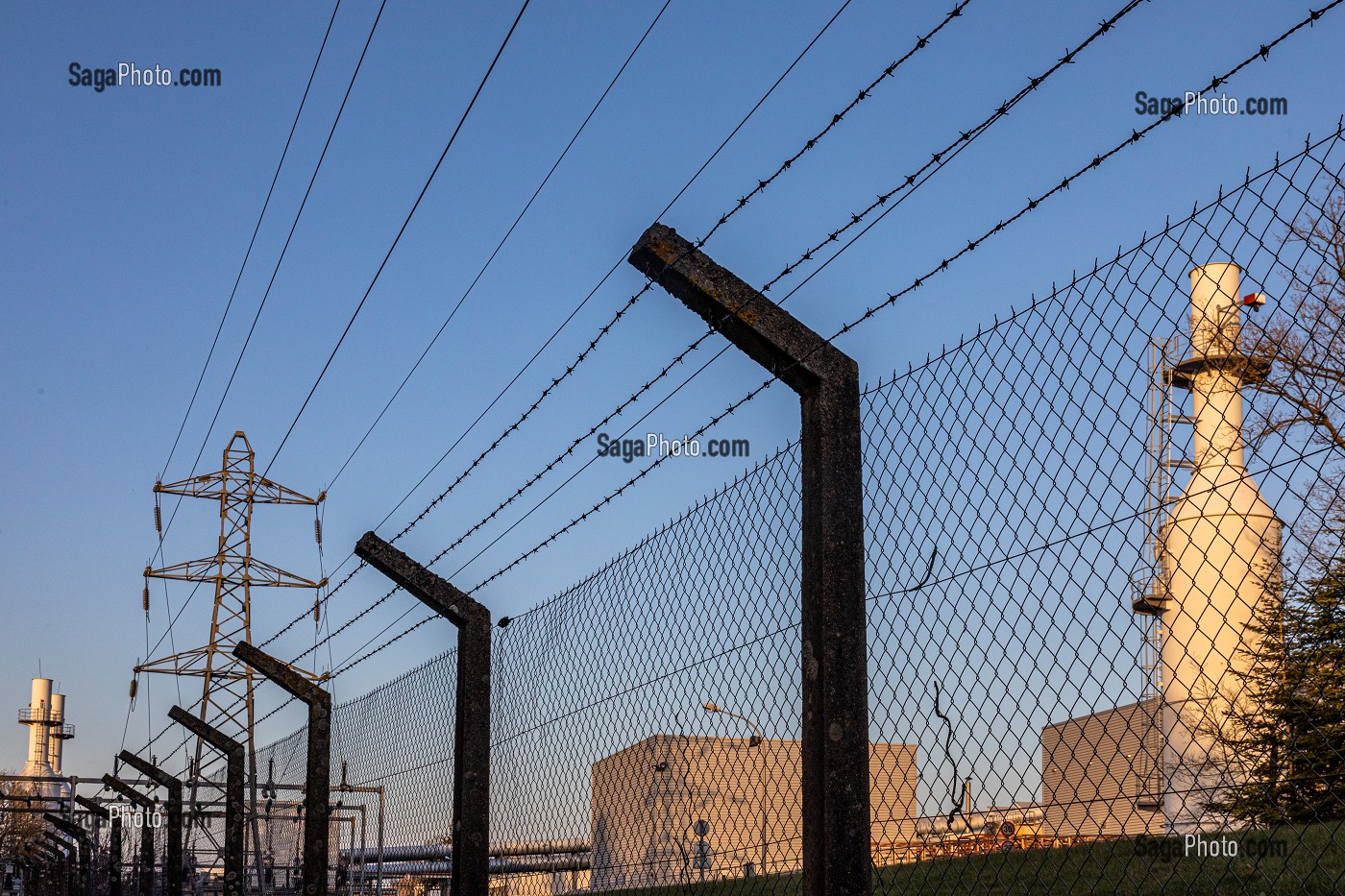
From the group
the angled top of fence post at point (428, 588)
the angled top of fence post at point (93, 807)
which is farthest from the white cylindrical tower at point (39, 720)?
the angled top of fence post at point (428, 588)

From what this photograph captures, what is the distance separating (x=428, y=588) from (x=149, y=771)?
14798 millimetres

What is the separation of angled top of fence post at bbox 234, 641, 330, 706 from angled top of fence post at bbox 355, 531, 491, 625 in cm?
376

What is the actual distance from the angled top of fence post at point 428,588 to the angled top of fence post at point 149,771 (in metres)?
14.0

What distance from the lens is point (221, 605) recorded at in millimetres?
29203

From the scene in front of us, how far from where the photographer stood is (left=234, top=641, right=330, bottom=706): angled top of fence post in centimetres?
1259

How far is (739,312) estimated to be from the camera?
493cm

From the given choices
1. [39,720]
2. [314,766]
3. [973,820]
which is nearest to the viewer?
[973,820]

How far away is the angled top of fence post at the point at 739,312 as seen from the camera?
4809 mm

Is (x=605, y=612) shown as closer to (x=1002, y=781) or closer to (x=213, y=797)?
Result: (x=1002, y=781)

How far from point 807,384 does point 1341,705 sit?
193 centimetres

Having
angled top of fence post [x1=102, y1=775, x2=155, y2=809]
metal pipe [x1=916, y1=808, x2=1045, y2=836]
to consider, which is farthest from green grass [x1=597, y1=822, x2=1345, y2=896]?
angled top of fence post [x1=102, y1=775, x2=155, y2=809]

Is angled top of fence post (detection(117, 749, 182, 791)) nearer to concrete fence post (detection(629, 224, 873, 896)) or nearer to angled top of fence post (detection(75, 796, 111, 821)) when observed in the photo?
angled top of fence post (detection(75, 796, 111, 821))

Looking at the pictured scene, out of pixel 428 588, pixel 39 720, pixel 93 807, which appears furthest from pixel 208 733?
pixel 39 720

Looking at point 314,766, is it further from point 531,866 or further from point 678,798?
point 678,798
